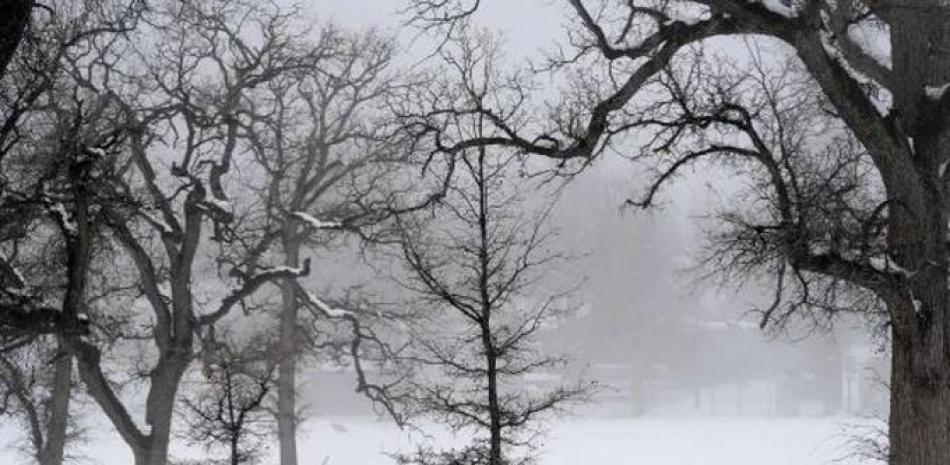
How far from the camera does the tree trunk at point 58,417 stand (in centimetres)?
1927

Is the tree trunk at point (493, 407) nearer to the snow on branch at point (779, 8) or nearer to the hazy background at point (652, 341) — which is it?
the snow on branch at point (779, 8)

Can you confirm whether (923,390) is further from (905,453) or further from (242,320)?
(242,320)

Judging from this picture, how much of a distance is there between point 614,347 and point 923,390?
4503cm

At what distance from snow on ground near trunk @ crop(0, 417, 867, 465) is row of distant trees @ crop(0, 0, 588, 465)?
385 inches

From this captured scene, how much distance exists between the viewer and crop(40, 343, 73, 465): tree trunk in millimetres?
19266

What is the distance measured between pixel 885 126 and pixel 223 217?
10865mm

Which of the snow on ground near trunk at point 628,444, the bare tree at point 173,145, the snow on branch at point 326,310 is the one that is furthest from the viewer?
the snow on ground near trunk at point 628,444

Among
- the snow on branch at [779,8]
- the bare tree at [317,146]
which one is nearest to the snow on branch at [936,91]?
the snow on branch at [779,8]

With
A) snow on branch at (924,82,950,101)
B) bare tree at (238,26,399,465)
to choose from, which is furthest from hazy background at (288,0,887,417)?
snow on branch at (924,82,950,101)

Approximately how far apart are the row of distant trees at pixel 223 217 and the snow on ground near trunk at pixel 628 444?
→ 9.78m

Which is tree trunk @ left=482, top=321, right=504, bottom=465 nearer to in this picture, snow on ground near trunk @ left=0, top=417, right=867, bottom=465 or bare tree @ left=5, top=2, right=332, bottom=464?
bare tree @ left=5, top=2, right=332, bottom=464

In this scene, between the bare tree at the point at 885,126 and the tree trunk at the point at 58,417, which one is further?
the tree trunk at the point at 58,417

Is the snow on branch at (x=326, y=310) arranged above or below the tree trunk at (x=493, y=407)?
above

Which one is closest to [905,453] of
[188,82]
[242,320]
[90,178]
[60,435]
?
[90,178]
